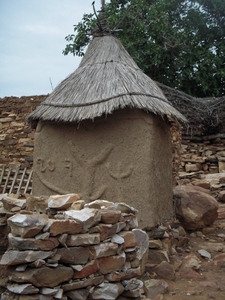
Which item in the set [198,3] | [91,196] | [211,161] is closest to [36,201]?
[91,196]

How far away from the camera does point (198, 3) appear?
55.6 ft

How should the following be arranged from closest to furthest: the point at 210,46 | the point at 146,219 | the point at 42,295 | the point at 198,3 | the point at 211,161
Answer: the point at 42,295 → the point at 146,219 → the point at 211,161 → the point at 210,46 → the point at 198,3

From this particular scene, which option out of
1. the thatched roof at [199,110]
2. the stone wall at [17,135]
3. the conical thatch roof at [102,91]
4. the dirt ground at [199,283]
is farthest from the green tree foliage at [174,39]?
the dirt ground at [199,283]

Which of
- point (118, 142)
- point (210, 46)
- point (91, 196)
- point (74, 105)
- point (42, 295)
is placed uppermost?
point (210, 46)

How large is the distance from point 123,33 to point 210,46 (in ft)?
12.7

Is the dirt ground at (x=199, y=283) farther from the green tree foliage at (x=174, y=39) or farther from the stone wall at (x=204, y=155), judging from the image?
the green tree foliage at (x=174, y=39)

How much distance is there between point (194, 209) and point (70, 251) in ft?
11.8

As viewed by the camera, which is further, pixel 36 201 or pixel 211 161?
pixel 211 161

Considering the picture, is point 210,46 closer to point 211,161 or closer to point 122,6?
point 122,6

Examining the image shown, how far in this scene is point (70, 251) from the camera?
9.75 feet

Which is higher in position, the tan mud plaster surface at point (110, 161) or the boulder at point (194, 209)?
the tan mud plaster surface at point (110, 161)

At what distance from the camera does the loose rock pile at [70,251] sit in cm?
279

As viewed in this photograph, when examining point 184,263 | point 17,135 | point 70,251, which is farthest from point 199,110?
point 70,251

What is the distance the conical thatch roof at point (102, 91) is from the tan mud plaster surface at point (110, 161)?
0.66 ft
